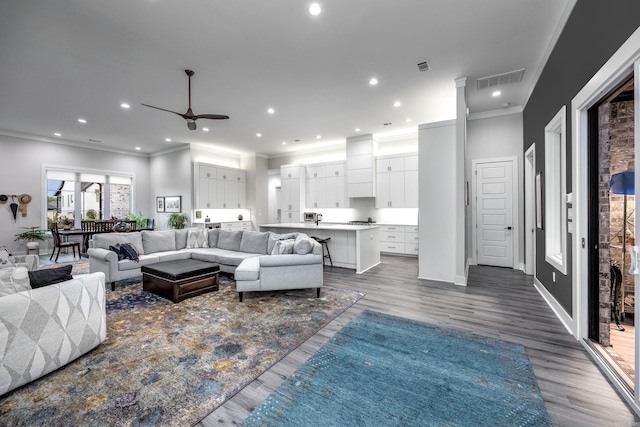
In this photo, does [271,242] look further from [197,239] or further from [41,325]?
[41,325]

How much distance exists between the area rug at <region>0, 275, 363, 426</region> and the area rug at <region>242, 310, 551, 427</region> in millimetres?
417

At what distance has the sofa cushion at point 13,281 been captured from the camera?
1933mm

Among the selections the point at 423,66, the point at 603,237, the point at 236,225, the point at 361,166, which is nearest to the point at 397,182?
the point at 361,166

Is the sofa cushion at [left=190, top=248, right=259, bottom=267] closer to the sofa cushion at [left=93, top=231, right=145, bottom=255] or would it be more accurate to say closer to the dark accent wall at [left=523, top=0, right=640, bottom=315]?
the sofa cushion at [left=93, top=231, right=145, bottom=255]

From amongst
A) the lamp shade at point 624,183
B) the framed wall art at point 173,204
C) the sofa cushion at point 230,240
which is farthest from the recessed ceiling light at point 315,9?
the framed wall art at point 173,204

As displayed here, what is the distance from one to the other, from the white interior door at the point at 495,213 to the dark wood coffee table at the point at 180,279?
A: 17.7ft

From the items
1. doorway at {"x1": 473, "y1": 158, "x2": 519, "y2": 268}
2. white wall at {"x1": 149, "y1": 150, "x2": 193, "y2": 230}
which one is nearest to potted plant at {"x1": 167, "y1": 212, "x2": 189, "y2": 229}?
white wall at {"x1": 149, "y1": 150, "x2": 193, "y2": 230}

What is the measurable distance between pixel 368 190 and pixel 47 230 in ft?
29.7

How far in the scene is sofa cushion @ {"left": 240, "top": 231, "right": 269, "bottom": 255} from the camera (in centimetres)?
498

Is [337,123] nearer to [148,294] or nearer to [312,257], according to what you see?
[312,257]

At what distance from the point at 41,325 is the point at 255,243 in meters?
3.20

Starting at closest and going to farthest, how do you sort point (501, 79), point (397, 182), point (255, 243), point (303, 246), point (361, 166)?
point (303, 246)
point (501, 79)
point (255, 243)
point (397, 182)
point (361, 166)

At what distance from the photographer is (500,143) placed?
5508mm

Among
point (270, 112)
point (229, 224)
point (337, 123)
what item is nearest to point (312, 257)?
point (270, 112)
